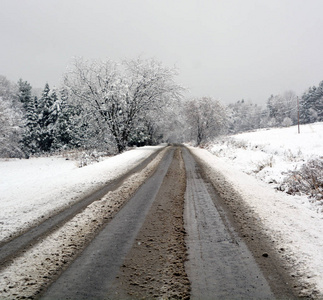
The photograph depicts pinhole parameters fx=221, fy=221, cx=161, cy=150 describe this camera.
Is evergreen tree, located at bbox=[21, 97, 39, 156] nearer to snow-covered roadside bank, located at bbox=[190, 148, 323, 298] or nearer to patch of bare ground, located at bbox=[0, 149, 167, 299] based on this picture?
patch of bare ground, located at bbox=[0, 149, 167, 299]

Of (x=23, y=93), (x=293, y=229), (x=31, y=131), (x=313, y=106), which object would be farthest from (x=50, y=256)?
(x=313, y=106)

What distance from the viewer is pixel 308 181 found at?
17.9 ft

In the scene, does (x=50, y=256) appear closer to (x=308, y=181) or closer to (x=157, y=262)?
(x=157, y=262)

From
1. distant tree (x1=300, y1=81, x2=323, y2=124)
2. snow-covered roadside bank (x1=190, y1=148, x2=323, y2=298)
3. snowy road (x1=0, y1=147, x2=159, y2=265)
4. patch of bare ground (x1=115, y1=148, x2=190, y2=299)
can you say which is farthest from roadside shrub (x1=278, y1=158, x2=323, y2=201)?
distant tree (x1=300, y1=81, x2=323, y2=124)

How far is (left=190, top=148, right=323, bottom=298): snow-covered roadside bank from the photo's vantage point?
2278 millimetres

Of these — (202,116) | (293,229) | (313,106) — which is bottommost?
(293,229)

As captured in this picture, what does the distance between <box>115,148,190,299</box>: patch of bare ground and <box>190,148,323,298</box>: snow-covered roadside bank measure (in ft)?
3.77

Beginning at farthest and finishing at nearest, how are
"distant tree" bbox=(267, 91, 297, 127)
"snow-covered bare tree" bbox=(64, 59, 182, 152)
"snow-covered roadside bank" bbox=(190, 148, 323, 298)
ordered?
1. "distant tree" bbox=(267, 91, 297, 127)
2. "snow-covered bare tree" bbox=(64, 59, 182, 152)
3. "snow-covered roadside bank" bbox=(190, 148, 323, 298)

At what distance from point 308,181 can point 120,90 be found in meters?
18.6

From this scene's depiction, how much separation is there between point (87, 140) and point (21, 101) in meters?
36.6

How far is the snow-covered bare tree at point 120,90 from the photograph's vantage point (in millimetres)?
21578

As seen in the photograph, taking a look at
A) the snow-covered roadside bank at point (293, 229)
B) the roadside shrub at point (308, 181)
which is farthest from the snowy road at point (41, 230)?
the roadside shrub at point (308, 181)

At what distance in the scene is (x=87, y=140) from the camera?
84.5ft

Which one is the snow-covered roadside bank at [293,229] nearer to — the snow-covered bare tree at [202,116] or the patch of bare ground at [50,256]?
the patch of bare ground at [50,256]
